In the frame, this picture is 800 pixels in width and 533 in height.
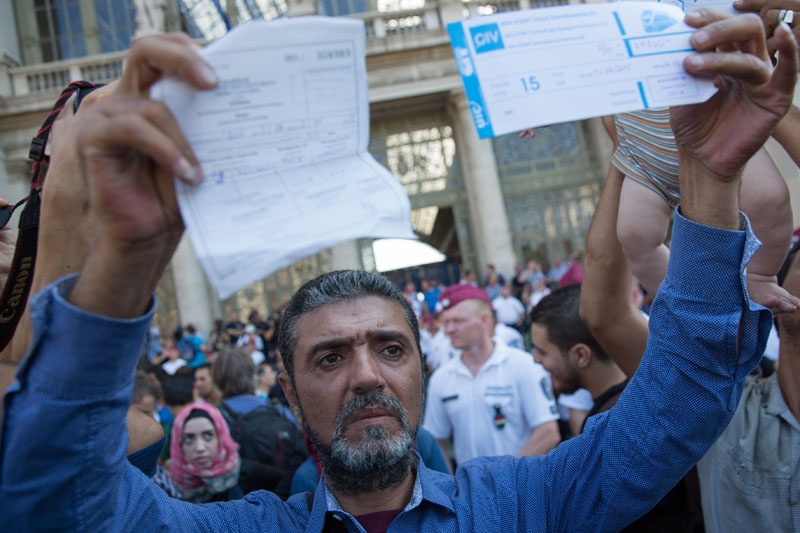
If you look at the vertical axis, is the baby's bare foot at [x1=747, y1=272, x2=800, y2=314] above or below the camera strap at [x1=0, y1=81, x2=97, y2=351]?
below

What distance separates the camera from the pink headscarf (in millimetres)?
3752

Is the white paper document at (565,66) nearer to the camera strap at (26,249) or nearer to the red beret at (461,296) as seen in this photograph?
the camera strap at (26,249)

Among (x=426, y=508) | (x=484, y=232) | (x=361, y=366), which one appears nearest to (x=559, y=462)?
(x=426, y=508)

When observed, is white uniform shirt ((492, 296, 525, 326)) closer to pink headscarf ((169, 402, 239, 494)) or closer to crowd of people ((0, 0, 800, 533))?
pink headscarf ((169, 402, 239, 494))

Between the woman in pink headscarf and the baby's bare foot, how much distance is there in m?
2.95

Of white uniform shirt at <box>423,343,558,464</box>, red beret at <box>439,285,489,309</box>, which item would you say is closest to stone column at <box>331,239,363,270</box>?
red beret at <box>439,285,489,309</box>

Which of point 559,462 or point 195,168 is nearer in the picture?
point 195,168

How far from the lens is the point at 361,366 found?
184 centimetres

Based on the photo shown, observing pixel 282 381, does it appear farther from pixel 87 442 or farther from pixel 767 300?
pixel 767 300

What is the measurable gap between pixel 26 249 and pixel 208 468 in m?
2.66

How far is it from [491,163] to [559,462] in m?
14.9

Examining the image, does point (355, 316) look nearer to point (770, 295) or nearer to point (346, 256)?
point (770, 295)

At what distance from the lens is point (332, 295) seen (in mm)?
2043

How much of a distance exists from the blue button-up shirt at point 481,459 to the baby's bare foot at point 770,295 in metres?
0.33
